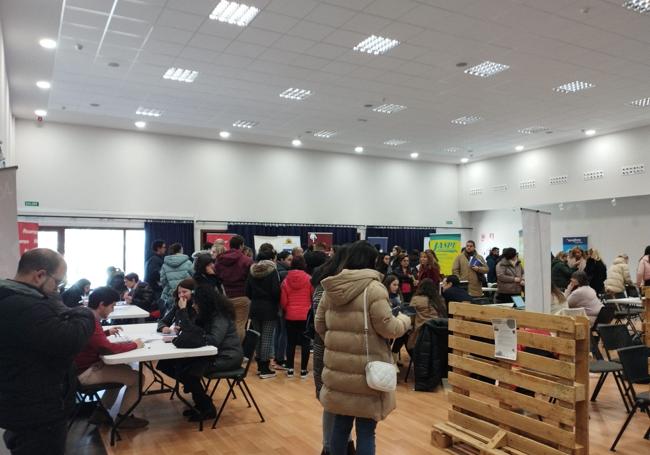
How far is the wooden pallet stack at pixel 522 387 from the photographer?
3041mm

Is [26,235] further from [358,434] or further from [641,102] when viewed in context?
[641,102]

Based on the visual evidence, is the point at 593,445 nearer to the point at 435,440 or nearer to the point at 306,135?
the point at 435,440

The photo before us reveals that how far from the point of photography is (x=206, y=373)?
410 centimetres

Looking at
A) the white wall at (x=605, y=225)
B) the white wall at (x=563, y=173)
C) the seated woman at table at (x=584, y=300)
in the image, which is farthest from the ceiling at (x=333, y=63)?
the seated woman at table at (x=584, y=300)

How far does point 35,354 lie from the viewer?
215cm

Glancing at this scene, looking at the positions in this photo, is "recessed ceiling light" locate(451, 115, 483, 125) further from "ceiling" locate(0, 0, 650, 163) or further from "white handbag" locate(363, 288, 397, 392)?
"white handbag" locate(363, 288, 397, 392)

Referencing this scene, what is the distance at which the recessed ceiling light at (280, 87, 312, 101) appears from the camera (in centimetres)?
856

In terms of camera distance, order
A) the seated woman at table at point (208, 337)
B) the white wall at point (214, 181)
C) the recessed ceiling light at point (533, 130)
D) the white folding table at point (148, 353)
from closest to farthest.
Result: the white folding table at point (148, 353)
the seated woman at table at point (208, 337)
the white wall at point (214, 181)
the recessed ceiling light at point (533, 130)

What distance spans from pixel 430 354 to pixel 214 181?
26.8 ft

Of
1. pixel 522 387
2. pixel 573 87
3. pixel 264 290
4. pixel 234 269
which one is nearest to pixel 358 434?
pixel 522 387

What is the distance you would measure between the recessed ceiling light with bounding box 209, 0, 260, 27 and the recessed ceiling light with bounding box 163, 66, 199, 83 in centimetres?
191

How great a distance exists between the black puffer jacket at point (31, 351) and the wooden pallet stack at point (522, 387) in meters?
2.65

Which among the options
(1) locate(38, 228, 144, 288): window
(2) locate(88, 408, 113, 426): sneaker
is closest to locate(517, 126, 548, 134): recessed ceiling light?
(1) locate(38, 228, 144, 288): window

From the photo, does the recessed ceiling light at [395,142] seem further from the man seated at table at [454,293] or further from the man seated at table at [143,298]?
the man seated at table at [143,298]
